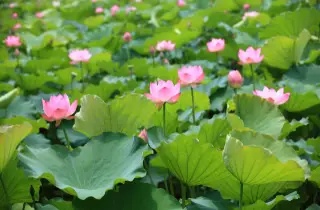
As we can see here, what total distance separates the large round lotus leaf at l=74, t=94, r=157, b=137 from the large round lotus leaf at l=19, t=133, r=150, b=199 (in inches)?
3.5

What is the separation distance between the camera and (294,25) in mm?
2119

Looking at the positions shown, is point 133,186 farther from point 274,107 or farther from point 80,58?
point 80,58

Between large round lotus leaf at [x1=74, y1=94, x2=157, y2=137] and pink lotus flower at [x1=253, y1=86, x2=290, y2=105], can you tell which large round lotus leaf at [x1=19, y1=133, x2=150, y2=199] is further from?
pink lotus flower at [x1=253, y1=86, x2=290, y2=105]

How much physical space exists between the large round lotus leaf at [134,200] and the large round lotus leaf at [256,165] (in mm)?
147

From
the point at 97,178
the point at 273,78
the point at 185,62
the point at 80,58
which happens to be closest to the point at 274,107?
the point at 97,178

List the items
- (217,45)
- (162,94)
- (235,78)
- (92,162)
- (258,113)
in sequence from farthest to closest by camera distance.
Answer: (217,45) < (235,78) < (258,113) < (162,94) < (92,162)

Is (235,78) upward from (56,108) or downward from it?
downward

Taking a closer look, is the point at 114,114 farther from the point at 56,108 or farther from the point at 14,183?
the point at 14,183

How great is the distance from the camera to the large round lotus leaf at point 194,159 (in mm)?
944

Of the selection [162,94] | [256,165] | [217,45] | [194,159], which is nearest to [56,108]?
[162,94]

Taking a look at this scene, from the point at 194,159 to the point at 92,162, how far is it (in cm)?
24

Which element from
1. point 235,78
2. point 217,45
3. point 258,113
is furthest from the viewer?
point 217,45

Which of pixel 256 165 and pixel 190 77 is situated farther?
pixel 190 77

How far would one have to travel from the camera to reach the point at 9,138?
900 mm
